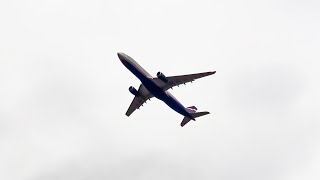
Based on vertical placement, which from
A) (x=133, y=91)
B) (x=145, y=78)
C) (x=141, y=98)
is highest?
(x=141, y=98)

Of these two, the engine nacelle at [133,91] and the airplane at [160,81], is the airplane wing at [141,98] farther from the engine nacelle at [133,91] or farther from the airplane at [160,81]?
the airplane at [160,81]

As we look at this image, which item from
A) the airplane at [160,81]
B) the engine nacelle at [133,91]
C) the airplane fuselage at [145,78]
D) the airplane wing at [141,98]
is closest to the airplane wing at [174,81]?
the airplane at [160,81]

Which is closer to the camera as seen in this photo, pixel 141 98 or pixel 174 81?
pixel 174 81

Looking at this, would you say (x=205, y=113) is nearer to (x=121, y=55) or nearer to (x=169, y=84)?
(x=169, y=84)

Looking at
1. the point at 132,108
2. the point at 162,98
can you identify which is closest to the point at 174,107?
the point at 162,98

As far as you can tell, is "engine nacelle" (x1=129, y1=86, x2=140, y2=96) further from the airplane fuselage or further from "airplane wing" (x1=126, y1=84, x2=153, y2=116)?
the airplane fuselage

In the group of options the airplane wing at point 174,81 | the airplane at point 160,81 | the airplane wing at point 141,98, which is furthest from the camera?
the airplane wing at point 141,98

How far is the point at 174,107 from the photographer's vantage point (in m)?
131

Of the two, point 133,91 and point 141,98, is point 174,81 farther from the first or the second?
point 141,98

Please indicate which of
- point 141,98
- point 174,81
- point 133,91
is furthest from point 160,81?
point 141,98

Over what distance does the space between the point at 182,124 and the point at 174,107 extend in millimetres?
9462

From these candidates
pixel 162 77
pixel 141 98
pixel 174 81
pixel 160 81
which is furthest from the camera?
pixel 141 98

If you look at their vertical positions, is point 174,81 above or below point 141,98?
above

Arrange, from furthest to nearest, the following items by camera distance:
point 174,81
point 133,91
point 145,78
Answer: point 133,91 < point 174,81 < point 145,78
